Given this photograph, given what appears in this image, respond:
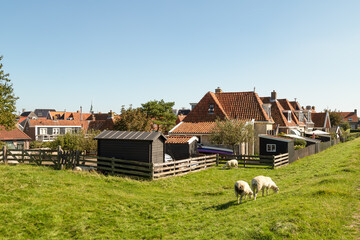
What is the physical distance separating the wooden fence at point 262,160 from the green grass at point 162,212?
8.24m

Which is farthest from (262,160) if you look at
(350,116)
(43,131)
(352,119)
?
(350,116)

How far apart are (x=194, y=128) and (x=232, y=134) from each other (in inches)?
240

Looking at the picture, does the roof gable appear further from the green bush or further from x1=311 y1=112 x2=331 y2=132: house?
x1=311 y1=112 x2=331 y2=132: house

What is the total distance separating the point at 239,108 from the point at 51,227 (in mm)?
29735

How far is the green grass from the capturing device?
835cm

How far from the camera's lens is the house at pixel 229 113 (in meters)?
33.2

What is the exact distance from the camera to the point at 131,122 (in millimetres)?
35844

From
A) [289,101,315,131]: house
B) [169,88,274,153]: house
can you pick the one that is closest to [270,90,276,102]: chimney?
[169,88,274,153]: house

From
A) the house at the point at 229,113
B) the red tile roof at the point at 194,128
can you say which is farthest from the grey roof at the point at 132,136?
the house at the point at 229,113

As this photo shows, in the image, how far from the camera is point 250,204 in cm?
1120

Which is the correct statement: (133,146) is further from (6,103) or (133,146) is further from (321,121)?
(321,121)

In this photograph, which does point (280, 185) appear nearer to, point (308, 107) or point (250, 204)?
point (250, 204)

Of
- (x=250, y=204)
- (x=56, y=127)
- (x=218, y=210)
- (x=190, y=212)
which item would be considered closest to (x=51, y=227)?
(x=190, y=212)

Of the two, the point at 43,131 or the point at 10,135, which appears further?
the point at 43,131
